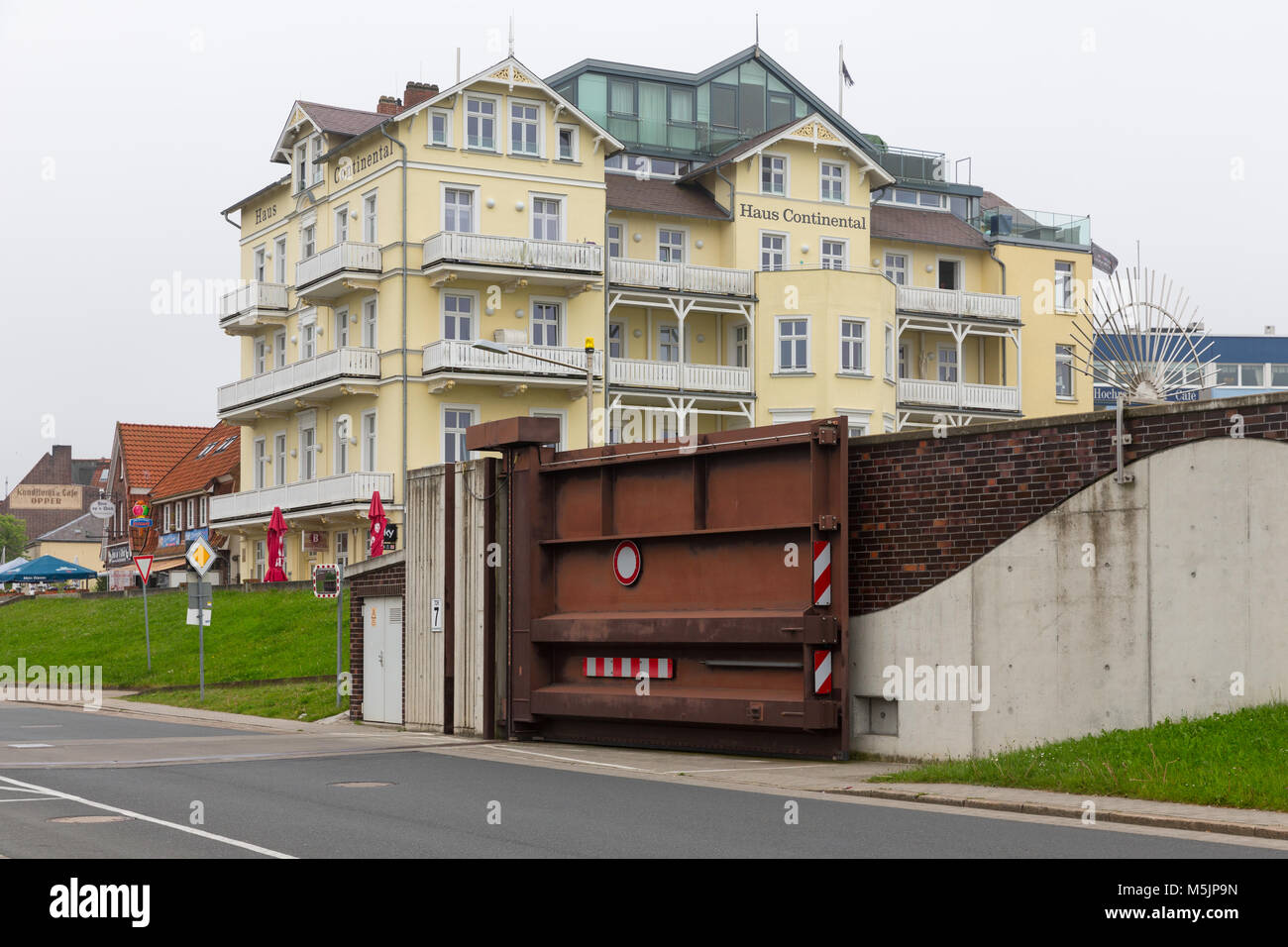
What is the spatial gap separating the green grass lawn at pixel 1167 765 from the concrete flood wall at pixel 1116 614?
49cm

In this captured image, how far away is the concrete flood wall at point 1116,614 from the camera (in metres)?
14.2

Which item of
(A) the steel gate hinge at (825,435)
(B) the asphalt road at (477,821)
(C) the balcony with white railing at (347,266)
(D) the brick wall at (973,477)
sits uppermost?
(C) the balcony with white railing at (347,266)

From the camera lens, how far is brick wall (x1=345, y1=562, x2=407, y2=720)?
2403cm

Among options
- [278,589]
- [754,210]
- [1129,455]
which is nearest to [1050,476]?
[1129,455]

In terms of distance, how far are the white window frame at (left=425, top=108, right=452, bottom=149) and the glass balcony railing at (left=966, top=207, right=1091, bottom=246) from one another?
23.0 m

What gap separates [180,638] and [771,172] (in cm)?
2585

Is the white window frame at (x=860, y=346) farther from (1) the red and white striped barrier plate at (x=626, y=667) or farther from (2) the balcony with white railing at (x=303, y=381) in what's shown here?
(1) the red and white striped barrier plate at (x=626, y=667)

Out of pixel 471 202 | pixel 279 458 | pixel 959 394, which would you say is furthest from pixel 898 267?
pixel 279 458

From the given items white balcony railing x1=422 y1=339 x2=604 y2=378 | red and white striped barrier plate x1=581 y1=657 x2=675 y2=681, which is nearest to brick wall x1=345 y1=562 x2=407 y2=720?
red and white striped barrier plate x1=581 y1=657 x2=675 y2=681

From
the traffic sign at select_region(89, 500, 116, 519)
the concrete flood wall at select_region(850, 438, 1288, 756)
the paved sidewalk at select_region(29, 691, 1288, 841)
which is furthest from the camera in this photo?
the traffic sign at select_region(89, 500, 116, 519)

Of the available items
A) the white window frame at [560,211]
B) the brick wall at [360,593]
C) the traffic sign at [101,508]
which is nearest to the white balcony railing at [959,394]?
the white window frame at [560,211]

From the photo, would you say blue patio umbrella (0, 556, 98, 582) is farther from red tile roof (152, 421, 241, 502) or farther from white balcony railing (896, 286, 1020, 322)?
white balcony railing (896, 286, 1020, 322)

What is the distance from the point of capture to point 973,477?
16.5m
